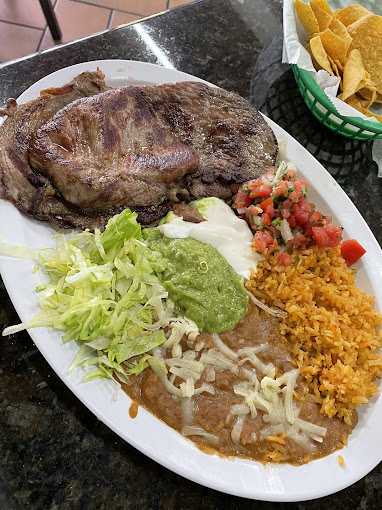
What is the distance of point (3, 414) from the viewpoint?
2105 mm

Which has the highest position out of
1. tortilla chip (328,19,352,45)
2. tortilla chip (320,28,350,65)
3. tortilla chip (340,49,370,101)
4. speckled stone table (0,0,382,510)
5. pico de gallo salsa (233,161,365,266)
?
tortilla chip (328,19,352,45)

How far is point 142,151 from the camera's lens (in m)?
2.60

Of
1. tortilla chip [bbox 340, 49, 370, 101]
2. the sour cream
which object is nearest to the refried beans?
the sour cream

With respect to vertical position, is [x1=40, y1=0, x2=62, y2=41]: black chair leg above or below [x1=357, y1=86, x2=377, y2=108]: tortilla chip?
below

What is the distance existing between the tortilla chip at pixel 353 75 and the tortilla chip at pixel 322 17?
11.3 inches

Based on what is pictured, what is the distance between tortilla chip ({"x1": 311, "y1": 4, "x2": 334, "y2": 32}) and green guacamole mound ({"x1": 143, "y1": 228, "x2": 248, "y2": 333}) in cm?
201

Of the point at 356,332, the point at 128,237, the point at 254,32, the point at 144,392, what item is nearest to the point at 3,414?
the point at 144,392

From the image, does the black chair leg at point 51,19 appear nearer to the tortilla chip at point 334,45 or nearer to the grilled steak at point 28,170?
the grilled steak at point 28,170

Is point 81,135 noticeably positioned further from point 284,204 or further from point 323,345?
point 323,345

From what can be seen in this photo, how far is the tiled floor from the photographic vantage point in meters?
4.94

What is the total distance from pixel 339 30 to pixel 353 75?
408mm

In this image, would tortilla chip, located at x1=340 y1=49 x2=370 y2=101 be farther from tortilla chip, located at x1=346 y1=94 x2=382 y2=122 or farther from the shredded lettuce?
the shredded lettuce

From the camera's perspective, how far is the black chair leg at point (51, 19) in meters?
4.45

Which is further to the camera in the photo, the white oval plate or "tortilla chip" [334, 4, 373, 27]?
"tortilla chip" [334, 4, 373, 27]
